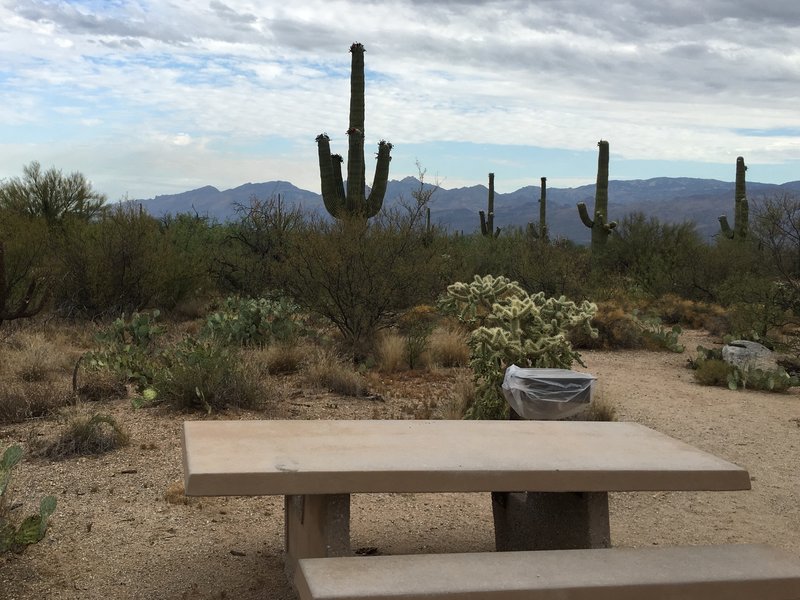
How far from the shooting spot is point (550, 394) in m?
7.00

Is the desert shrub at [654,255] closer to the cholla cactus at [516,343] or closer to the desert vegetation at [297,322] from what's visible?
the desert vegetation at [297,322]

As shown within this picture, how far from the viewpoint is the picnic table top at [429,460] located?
11.3ft

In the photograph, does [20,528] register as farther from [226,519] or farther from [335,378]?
→ [335,378]

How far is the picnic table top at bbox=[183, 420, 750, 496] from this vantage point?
346cm

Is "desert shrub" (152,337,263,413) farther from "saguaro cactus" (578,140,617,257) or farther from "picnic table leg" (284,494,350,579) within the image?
"saguaro cactus" (578,140,617,257)

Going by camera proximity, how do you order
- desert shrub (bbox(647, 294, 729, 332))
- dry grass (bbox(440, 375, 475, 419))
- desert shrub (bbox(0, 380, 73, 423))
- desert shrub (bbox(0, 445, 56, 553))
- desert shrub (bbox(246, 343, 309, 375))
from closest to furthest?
desert shrub (bbox(0, 445, 56, 553)) < desert shrub (bbox(0, 380, 73, 423)) < dry grass (bbox(440, 375, 475, 419)) < desert shrub (bbox(246, 343, 309, 375)) < desert shrub (bbox(647, 294, 729, 332))

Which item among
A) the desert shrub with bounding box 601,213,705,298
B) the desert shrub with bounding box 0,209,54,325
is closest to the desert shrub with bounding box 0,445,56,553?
the desert shrub with bounding box 0,209,54,325

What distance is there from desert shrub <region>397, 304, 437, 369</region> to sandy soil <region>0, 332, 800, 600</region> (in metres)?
2.46

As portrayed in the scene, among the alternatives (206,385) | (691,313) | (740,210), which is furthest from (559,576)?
(740,210)

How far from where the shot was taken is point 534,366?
784 centimetres

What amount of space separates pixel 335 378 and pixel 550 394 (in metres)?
2.53

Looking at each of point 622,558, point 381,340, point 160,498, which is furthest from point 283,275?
point 622,558

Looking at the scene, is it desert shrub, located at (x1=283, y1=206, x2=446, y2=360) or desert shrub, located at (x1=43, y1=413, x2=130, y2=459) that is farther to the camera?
desert shrub, located at (x1=283, y1=206, x2=446, y2=360)

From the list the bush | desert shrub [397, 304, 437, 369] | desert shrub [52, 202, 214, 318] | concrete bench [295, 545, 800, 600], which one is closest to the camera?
concrete bench [295, 545, 800, 600]
